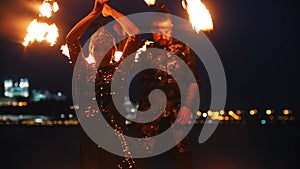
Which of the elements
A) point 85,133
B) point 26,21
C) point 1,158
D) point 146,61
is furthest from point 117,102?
point 1,158

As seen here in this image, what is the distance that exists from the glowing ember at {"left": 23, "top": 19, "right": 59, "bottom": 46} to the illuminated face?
3.34 feet

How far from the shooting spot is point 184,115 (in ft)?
20.1

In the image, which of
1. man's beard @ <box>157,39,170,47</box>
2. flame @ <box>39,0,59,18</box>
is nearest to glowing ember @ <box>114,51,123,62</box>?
man's beard @ <box>157,39,170,47</box>

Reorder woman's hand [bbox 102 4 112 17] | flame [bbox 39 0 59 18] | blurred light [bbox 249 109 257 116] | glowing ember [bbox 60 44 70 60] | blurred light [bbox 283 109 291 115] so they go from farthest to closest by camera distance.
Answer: blurred light [bbox 283 109 291 115], blurred light [bbox 249 109 257 116], flame [bbox 39 0 59 18], glowing ember [bbox 60 44 70 60], woman's hand [bbox 102 4 112 17]

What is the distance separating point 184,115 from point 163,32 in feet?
2.88

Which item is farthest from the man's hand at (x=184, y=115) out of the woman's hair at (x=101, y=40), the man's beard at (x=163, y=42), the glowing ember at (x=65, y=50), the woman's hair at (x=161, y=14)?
the glowing ember at (x=65, y=50)

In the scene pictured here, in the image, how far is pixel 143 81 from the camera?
6.29 metres

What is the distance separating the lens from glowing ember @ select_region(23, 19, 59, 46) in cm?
612

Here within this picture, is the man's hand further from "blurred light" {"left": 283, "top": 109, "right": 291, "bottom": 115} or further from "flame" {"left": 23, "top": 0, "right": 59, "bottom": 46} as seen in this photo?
"blurred light" {"left": 283, "top": 109, "right": 291, "bottom": 115}

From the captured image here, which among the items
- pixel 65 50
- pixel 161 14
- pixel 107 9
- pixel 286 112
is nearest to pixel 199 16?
pixel 161 14

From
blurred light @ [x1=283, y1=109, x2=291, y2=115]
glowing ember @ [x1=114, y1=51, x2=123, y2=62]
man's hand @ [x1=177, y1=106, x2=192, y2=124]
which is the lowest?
man's hand @ [x1=177, y1=106, x2=192, y2=124]

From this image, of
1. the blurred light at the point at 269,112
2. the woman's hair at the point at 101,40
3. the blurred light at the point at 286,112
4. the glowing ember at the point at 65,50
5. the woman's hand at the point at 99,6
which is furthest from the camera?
the blurred light at the point at 269,112

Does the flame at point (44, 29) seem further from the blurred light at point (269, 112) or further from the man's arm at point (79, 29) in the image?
the blurred light at point (269, 112)

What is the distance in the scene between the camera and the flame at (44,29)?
612 centimetres
